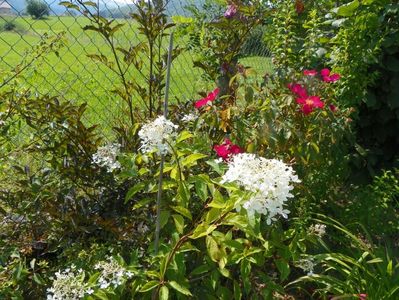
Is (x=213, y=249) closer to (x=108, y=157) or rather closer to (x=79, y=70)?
(x=108, y=157)

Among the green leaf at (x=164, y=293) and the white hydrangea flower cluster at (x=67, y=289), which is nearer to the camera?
the white hydrangea flower cluster at (x=67, y=289)

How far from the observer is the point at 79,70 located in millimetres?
6512

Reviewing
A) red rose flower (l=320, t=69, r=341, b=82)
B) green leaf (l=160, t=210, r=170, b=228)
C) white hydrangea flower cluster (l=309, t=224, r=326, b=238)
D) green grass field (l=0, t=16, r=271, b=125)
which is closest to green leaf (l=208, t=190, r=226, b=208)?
green leaf (l=160, t=210, r=170, b=228)

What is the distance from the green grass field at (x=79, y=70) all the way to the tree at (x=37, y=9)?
4 cm

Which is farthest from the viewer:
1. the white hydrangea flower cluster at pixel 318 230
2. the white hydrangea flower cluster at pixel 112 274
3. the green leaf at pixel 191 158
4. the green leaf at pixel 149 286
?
the white hydrangea flower cluster at pixel 318 230

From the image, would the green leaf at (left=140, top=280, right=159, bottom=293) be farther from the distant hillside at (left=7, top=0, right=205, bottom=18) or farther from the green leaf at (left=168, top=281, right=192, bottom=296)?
the distant hillside at (left=7, top=0, right=205, bottom=18)

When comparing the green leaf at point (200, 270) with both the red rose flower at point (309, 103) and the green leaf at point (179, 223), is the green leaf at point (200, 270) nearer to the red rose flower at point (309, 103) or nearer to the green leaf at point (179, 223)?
the green leaf at point (179, 223)

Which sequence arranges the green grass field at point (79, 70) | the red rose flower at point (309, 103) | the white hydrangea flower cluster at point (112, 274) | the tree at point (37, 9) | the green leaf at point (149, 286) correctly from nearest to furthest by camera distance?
1. the white hydrangea flower cluster at point (112, 274)
2. the green leaf at point (149, 286)
3. the red rose flower at point (309, 103)
4. the tree at point (37, 9)
5. the green grass field at point (79, 70)

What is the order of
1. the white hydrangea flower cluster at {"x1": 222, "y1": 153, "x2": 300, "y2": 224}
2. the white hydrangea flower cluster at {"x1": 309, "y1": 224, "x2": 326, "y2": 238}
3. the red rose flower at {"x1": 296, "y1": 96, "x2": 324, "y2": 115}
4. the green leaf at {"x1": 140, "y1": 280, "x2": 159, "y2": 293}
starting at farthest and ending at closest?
the red rose flower at {"x1": 296, "y1": 96, "x2": 324, "y2": 115} < the white hydrangea flower cluster at {"x1": 309, "y1": 224, "x2": 326, "y2": 238} < the green leaf at {"x1": 140, "y1": 280, "x2": 159, "y2": 293} < the white hydrangea flower cluster at {"x1": 222, "y1": 153, "x2": 300, "y2": 224}

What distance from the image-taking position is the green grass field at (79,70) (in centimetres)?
280

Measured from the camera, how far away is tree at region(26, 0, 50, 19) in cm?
268

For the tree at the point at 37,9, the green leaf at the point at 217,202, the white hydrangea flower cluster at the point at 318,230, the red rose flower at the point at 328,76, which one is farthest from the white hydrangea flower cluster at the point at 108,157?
the red rose flower at the point at 328,76

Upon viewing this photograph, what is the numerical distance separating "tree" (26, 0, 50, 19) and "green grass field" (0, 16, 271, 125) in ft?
0.14

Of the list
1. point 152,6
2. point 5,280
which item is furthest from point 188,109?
point 5,280
